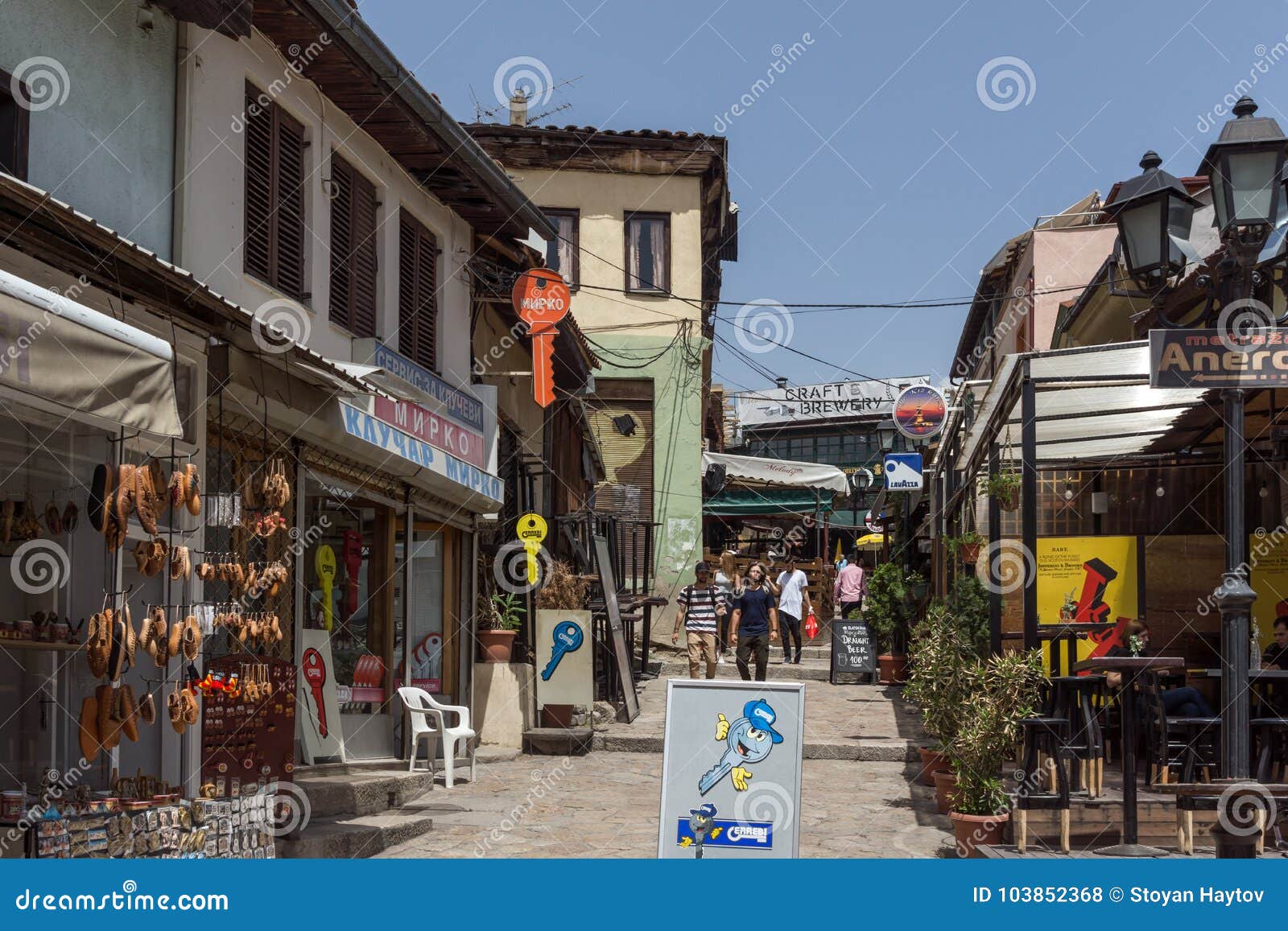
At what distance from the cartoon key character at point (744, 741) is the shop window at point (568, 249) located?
19.8 meters

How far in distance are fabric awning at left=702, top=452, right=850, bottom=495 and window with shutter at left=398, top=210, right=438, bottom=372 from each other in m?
16.8

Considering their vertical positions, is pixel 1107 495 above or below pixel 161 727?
above

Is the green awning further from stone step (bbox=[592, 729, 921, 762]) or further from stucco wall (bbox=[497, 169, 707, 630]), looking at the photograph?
stone step (bbox=[592, 729, 921, 762])

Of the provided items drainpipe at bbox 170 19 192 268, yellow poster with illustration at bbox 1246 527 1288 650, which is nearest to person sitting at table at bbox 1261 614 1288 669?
yellow poster with illustration at bbox 1246 527 1288 650

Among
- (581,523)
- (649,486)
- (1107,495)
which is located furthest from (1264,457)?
(649,486)

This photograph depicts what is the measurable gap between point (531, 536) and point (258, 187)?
6922mm

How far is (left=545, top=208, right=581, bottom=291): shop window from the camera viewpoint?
89.1 ft

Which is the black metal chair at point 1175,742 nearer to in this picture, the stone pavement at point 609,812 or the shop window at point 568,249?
the stone pavement at point 609,812

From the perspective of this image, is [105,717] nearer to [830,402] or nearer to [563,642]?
[563,642]

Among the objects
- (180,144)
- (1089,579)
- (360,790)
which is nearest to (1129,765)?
(360,790)
